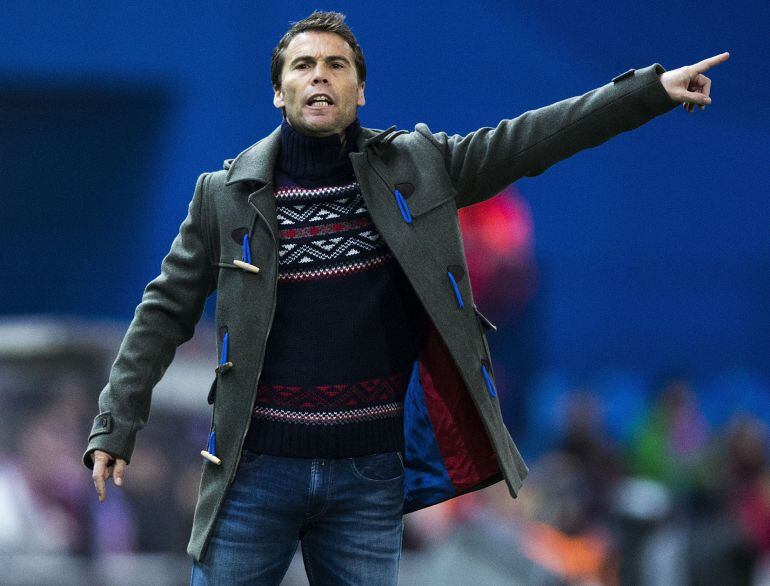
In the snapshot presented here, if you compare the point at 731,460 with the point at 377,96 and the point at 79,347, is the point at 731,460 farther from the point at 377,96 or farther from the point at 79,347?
the point at 79,347

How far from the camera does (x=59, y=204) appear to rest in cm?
714

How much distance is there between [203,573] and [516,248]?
499cm

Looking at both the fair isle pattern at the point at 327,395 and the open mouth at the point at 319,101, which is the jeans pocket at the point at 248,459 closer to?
the fair isle pattern at the point at 327,395

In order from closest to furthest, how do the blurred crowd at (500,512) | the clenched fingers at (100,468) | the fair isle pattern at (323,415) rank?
1. the fair isle pattern at (323,415)
2. the clenched fingers at (100,468)
3. the blurred crowd at (500,512)

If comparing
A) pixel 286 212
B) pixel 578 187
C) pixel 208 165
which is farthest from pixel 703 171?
pixel 286 212

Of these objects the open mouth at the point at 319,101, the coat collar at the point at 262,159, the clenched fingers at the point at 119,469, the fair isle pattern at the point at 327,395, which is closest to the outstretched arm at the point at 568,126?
the coat collar at the point at 262,159

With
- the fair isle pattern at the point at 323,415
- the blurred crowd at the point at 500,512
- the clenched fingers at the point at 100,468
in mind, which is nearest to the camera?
the fair isle pattern at the point at 323,415

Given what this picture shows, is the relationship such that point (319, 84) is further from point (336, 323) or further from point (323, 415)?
point (323, 415)

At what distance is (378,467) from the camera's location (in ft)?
8.93

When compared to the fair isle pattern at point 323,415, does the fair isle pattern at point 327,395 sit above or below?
above

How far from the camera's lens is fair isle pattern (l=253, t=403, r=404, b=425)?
2.66 m

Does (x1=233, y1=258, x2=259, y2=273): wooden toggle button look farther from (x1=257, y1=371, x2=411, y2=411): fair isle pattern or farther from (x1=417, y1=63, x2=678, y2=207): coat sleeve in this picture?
(x1=417, y1=63, x2=678, y2=207): coat sleeve

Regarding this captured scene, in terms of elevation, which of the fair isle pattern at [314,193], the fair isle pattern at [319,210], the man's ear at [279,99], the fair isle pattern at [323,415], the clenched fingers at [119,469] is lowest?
the clenched fingers at [119,469]

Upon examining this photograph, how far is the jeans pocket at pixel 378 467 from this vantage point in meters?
2.69
